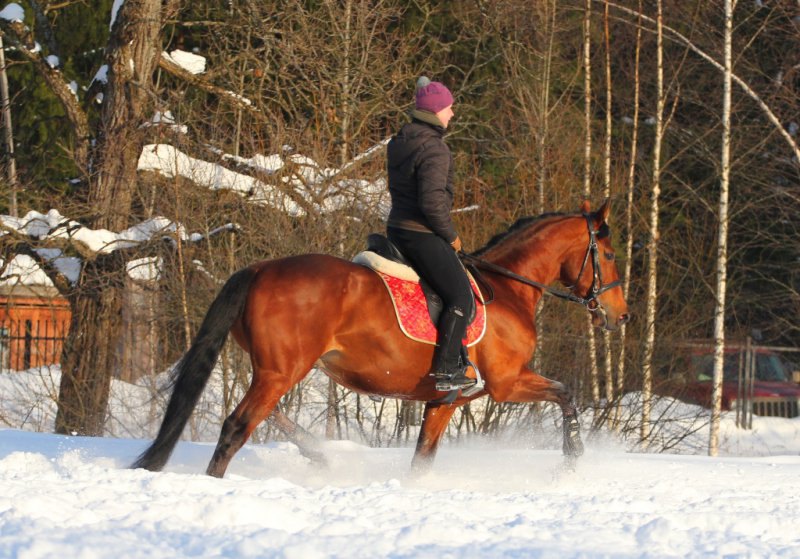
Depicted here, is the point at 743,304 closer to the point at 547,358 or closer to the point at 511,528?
the point at 547,358

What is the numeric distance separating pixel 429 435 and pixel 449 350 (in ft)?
3.28

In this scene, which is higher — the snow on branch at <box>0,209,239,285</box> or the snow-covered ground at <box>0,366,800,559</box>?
the snow on branch at <box>0,209,239,285</box>

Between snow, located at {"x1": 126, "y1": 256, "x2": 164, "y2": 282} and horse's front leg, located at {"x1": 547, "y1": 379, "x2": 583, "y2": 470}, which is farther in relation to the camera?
snow, located at {"x1": 126, "y1": 256, "x2": 164, "y2": 282}

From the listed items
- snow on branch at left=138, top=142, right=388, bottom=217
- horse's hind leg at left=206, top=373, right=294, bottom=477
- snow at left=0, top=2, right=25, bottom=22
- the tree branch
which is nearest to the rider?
horse's hind leg at left=206, top=373, right=294, bottom=477

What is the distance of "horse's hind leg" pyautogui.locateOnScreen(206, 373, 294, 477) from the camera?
7.11 meters

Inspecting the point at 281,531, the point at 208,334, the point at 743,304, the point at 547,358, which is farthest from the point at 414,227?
the point at 743,304

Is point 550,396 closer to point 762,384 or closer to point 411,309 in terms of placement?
point 411,309

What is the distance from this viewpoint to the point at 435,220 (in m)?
7.61

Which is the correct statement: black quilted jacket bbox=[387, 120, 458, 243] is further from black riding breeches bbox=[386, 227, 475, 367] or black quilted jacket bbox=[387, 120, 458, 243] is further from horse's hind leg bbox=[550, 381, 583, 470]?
horse's hind leg bbox=[550, 381, 583, 470]

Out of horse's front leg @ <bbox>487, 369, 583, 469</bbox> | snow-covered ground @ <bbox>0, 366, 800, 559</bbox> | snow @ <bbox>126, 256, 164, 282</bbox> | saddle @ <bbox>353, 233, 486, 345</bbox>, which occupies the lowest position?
snow-covered ground @ <bbox>0, 366, 800, 559</bbox>

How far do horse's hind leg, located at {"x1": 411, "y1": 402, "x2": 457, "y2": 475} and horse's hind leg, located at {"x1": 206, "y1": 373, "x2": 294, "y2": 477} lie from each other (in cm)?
155

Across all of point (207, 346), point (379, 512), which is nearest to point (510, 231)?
point (207, 346)

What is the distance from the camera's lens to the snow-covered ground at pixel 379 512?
5.15m

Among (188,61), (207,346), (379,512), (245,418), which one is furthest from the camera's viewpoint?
(188,61)
